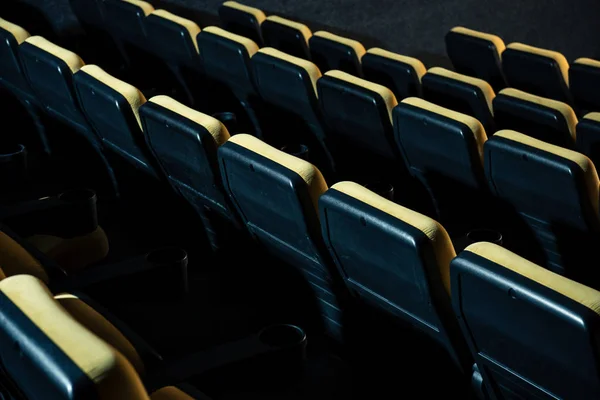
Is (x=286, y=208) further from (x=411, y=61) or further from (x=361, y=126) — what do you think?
(x=411, y=61)

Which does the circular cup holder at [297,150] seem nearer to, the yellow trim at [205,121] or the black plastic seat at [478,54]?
the yellow trim at [205,121]

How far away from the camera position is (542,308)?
307 millimetres

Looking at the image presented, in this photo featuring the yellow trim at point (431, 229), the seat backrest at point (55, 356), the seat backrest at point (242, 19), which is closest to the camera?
the seat backrest at point (55, 356)

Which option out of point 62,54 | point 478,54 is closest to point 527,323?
point 62,54

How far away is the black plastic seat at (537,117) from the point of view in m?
0.67

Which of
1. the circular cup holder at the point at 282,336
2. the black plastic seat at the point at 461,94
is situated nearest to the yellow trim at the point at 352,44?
the black plastic seat at the point at 461,94

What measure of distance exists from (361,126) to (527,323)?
13.9 inches

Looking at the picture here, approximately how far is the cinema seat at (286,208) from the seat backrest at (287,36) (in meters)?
0.45

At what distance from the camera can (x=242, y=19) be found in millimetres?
970

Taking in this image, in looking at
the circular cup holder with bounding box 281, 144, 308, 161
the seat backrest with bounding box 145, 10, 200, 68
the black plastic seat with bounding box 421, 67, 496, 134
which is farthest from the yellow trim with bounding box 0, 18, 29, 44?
the black plastic seat with bounding box 421, 67, 496, 134

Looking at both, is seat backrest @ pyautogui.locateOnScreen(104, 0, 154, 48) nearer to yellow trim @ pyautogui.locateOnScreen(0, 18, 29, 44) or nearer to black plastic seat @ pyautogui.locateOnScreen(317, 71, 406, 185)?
yellow trim @ pyautogui.locateOnScreen(0, 18, 29, 44)

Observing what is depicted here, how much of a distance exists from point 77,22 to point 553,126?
1.82 feet

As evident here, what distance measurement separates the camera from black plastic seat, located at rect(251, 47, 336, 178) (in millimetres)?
684

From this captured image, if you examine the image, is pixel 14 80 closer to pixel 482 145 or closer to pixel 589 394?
pixel 482 145
